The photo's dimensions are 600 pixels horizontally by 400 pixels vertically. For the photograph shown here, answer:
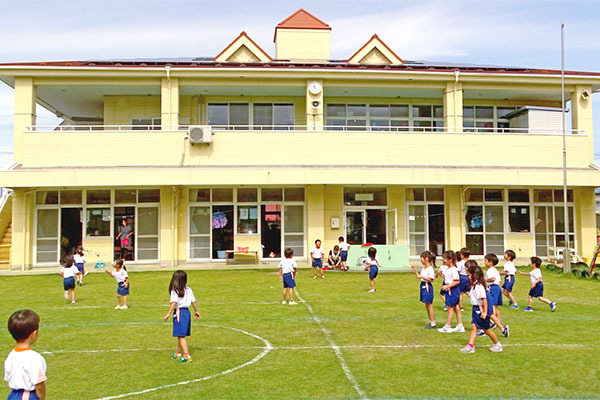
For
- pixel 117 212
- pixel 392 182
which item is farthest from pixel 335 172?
pixel 117 212

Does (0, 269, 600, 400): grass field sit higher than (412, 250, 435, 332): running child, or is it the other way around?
(412, 250, 435, 332): running child

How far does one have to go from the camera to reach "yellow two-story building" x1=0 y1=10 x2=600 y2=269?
22406 millimetres

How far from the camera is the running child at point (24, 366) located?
14.3ft

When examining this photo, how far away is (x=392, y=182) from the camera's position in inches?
891

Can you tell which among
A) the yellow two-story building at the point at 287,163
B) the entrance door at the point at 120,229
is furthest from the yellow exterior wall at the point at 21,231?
the entrance door at the point at 120,229

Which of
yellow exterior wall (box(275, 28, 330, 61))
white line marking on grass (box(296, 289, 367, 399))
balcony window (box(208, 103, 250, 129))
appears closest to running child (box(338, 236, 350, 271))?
balcony window (box(208, 103, 250, 129))

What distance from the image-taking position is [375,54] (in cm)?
2730

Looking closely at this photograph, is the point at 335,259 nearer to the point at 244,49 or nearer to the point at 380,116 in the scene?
the point at 380,116

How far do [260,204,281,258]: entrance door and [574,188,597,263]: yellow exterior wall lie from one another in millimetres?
14214

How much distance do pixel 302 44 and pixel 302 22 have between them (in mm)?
1269

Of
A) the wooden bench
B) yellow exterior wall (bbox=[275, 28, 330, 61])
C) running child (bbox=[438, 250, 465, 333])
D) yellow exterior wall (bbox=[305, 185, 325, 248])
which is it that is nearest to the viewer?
running child (bbox=[438, 250, 465, 333])

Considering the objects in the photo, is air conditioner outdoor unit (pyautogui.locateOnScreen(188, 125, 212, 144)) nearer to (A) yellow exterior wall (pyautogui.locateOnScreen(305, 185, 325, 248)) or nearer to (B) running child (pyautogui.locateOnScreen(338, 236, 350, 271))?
(A) yellow exterior wall (pyautogui.locateOnScreen(305, 185, 325, 248))

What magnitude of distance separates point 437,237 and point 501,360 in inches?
669

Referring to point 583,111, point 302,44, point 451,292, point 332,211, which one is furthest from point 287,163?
point 583,111
